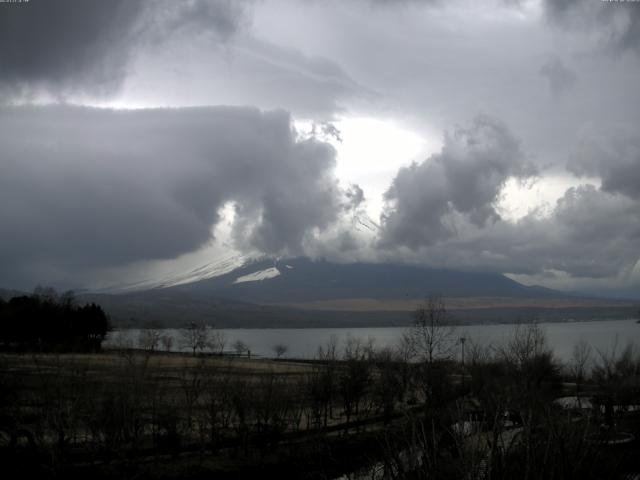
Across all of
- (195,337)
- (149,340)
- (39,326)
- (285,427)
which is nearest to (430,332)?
(285,427)

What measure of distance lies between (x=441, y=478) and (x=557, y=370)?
170 ft

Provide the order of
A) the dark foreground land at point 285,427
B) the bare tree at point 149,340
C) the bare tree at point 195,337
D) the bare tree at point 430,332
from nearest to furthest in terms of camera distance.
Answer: the dark foreground land at point 285,427
the bare tree at point 430,332
the bare tree at point 149,340
the bare tree at point 195,337

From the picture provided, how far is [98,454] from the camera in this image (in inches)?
1253

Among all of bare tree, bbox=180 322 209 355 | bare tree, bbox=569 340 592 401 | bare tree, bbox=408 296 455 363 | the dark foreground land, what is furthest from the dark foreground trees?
bare tree, bbox=569 340 592 401

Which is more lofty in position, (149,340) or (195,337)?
(149,340)

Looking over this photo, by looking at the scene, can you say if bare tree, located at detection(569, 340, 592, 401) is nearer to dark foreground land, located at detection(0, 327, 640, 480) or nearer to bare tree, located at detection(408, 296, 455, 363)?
dark foreground land, located at detection(0, 327, 640, 480)

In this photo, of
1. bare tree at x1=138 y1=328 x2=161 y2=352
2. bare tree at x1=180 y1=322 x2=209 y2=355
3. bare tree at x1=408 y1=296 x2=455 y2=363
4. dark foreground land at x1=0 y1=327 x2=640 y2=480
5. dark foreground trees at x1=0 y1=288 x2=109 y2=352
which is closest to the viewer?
dark foreground land at x1=0 y1=327 x2=640 y2=480

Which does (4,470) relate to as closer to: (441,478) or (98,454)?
(98,454)

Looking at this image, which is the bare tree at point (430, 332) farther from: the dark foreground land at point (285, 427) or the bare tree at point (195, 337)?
the bare tree at point (195, 337)

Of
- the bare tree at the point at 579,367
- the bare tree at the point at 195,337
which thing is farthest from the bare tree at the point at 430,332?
the bare tree at the point at 195,337

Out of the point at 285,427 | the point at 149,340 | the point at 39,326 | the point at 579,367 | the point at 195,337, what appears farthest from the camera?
the point at 195,337

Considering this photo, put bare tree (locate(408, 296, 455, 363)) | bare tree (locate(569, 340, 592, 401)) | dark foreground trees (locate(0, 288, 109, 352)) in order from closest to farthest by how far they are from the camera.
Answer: bare tree (locate(569, 340, 592, 401)), bare tree (locate(408, 296, 455, 363)), dark foreground trees (locate(0, 288, 109, 352))

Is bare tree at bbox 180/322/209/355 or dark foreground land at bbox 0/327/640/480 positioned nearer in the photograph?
dark foreground land at bbox 0/327/640/480

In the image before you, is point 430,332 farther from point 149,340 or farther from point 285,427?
point 149,340
